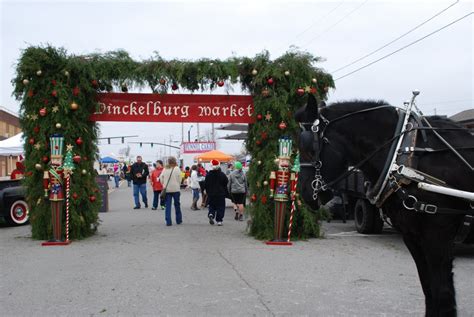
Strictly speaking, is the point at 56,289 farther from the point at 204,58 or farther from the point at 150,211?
the point at 150,211

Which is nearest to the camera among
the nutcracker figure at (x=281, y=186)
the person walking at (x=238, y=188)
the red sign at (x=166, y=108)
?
the nutcracker figure at (x=281, y=186)

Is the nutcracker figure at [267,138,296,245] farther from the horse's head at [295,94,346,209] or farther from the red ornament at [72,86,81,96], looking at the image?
the horse's head at [295,94,346,209]

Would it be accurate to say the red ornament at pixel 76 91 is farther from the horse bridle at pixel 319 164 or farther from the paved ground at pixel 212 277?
the horse bridle at pixel 319 164

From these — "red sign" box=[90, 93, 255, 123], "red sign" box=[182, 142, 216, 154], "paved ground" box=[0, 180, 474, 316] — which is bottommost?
"paved ground" box=[0, 180, 474, 316]

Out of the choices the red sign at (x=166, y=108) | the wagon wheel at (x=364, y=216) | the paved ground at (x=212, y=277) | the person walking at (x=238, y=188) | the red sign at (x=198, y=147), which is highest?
the red sign at (x=198, y=147)

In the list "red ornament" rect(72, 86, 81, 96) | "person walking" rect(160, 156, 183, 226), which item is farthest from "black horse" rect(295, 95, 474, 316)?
"person walking" rect(160, 156, 183, 226)

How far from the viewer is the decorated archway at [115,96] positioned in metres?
9.59

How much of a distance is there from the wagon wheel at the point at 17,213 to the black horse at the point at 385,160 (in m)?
11.2

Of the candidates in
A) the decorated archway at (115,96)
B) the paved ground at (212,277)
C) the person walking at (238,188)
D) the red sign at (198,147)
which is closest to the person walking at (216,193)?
the person walking at (238,188)

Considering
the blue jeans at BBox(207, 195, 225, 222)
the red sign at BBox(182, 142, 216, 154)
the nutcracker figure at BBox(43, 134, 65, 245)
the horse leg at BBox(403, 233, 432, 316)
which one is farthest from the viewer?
the red sign at BBox(182, 142, 216, 154)

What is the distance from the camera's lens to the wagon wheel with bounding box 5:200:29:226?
42.3 feet

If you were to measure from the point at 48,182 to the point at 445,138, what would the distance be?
808cm

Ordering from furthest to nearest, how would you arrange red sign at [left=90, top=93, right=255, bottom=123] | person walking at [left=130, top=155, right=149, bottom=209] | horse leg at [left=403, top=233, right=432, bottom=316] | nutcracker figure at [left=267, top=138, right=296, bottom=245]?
person walking at [left=130, top=155, right=149, bottom=209]
red sign at [left=90, top=93, right=255, bottom=123]
nutcracker figure at [left=267, top=138, right=296, bottom=245]
horse leg at [left=403, top=233, right=432, bottom=316]

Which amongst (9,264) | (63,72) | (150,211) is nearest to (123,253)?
(9,264)
